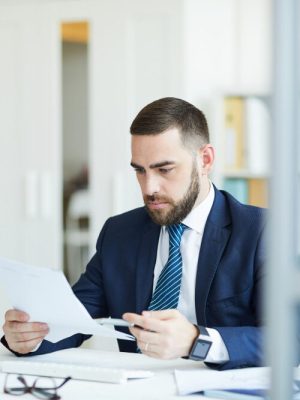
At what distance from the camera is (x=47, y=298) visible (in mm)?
1770

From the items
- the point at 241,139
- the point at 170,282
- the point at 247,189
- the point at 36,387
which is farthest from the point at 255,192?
the point at 36,387

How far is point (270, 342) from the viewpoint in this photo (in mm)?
721

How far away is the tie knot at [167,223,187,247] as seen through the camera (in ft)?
7.16

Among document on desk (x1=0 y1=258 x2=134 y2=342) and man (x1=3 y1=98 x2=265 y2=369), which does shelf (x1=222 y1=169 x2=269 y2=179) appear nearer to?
man (x1=3 y1=98 x2=265 y2=369)

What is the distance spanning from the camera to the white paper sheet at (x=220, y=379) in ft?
5.32

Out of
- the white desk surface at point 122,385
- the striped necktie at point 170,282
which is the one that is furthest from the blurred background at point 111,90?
the white desk surface at point 122,385

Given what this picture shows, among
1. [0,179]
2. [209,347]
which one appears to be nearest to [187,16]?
[0,179]

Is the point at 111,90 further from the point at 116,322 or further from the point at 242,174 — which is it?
the point at 116,322

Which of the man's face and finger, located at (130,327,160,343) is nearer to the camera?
finger, located at (130,327,160,343)

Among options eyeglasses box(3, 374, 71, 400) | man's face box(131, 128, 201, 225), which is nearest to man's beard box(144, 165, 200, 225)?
man's face box(131, 128, 201, 225)

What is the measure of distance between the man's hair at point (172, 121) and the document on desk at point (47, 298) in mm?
579

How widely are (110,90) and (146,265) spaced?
2.19 m

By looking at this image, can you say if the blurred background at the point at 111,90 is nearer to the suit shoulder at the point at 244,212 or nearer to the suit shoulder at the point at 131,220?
the suit shoulder at the point at 131,220

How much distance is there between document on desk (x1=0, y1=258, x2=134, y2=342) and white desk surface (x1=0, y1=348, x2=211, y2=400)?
0.11m
